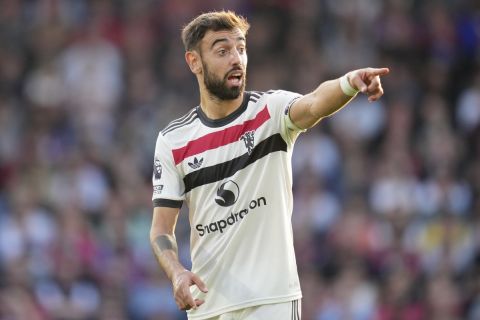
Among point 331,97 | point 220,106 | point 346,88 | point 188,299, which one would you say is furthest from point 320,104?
point 188,299

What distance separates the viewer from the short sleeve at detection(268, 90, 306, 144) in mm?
6578

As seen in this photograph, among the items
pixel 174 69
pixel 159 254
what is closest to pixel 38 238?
pixel 174 69

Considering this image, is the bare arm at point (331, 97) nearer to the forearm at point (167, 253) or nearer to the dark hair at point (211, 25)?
the dark hair at point (211, 25)

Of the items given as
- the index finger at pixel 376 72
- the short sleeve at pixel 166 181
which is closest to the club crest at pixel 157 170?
the short sleeve at pixel 166 181

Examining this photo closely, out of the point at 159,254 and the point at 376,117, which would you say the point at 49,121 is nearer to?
the point at 376,117

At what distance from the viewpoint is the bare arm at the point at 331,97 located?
592cm

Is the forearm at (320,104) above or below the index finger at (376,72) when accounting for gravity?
below

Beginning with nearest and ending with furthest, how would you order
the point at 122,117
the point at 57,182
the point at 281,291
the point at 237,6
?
the point at 281,291 < the point at 57,182 < the point at 122,117 < the point at 237,6

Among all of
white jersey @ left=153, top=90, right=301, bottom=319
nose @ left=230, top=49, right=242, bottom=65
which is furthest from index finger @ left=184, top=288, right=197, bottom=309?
nose @ left=230, top=49, right=242, bottom=65

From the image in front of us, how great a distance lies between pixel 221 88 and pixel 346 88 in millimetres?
915

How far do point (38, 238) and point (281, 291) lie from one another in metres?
7.48

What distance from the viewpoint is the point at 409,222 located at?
42.8 ft

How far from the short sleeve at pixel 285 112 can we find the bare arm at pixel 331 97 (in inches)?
1.7

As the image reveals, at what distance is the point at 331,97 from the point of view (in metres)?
6.22
